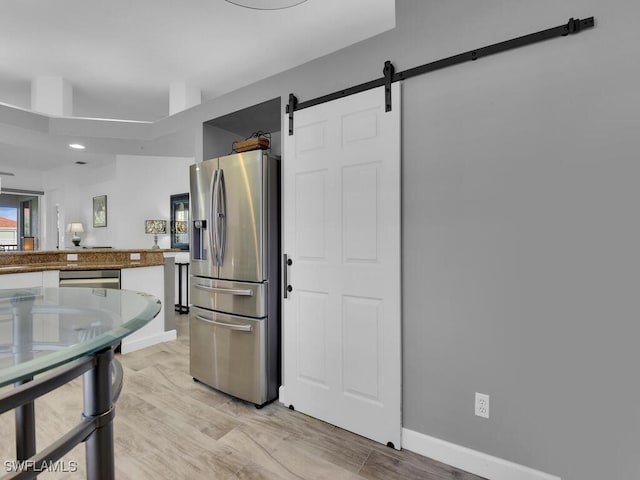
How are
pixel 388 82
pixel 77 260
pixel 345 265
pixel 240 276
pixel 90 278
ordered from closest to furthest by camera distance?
pixel 388 82 → pixel 345 265 → pixel 240 276 → pixel 90 278 → pixel 77 260

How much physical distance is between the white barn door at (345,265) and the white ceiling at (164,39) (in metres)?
1.06

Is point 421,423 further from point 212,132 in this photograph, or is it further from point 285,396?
point 212,132

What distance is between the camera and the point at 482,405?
5.56 ft

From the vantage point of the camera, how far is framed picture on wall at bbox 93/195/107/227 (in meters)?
6.10

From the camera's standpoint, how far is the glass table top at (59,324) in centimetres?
68

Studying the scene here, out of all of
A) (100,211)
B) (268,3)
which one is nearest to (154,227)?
(100,211)

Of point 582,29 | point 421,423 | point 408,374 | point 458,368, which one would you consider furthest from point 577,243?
point 421,423

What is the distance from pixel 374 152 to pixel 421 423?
1660mm

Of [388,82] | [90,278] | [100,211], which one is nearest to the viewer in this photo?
[388,82]

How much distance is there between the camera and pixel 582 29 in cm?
146

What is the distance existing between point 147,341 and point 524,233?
3.93 metres

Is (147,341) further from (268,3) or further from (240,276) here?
(268,3)

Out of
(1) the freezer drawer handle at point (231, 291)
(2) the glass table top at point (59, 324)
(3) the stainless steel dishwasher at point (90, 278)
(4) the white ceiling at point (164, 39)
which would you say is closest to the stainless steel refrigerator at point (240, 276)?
(1) the freezer drawer handle at point (231, 291)

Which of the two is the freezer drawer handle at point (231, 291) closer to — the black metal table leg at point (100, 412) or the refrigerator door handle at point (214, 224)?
the refrigerator door handle at point (214, 224)
